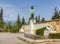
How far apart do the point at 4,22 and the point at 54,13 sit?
23067mm

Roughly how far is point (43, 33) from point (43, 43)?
718cm

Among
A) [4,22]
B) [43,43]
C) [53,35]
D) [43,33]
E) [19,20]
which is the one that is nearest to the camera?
[43,43]

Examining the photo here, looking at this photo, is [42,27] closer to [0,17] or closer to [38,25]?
[38,25]

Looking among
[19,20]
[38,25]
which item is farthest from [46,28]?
[19,20]

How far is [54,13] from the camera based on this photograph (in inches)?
2489

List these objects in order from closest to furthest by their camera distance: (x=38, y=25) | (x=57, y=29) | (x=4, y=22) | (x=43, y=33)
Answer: (x=43, y=33)
(x=57, y=29)
(x=38, y=25)
(x=4, y=22)

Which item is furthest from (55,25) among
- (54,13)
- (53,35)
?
(54,13)

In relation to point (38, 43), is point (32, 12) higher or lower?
higher

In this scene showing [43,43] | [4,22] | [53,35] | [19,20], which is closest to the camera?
[43,43]

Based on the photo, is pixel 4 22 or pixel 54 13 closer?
pixel 54 13

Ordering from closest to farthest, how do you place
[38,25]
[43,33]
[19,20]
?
[43,33]
[38,25]
[19,20]

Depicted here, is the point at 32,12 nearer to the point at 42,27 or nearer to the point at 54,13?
the point at 42,27

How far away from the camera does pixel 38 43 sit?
17.1 metres

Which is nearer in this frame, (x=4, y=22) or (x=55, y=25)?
(x=55, y=25)
